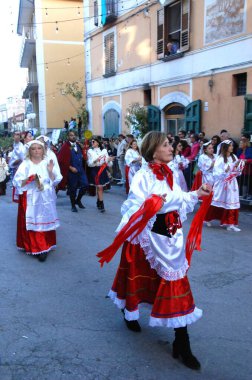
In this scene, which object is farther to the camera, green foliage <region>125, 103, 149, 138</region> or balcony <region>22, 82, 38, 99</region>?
balcony <region>22, 82, 38, 99</region>

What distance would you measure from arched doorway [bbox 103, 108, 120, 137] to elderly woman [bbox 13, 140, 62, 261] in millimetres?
12253

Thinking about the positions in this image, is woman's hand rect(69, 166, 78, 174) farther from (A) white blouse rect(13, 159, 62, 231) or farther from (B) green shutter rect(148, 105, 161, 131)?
(B) green shutter rect(148, 105, 161, 131)

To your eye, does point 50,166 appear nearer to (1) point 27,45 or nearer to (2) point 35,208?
(2) point 35,208

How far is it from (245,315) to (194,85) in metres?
10.3

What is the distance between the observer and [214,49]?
12.0 meters

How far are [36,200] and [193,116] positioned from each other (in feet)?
27.3

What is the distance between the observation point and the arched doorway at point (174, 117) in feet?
45.6

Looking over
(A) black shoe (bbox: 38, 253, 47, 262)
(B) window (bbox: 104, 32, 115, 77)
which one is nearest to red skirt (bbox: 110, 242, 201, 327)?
(A) black shoe (bbox: 38, 253, 47, 262)

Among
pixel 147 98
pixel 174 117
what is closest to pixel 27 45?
pixel 147 98

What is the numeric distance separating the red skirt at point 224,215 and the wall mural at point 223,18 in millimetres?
5951

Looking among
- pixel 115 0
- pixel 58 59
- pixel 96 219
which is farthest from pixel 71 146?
pixel 58 59

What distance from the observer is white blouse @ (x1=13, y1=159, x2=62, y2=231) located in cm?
567

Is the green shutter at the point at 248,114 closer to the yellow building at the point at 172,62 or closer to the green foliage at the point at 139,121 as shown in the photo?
the yellow building at the point at 172,62

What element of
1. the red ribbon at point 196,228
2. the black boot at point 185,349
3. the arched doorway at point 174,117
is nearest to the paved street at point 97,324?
the black boot at point 185,349
